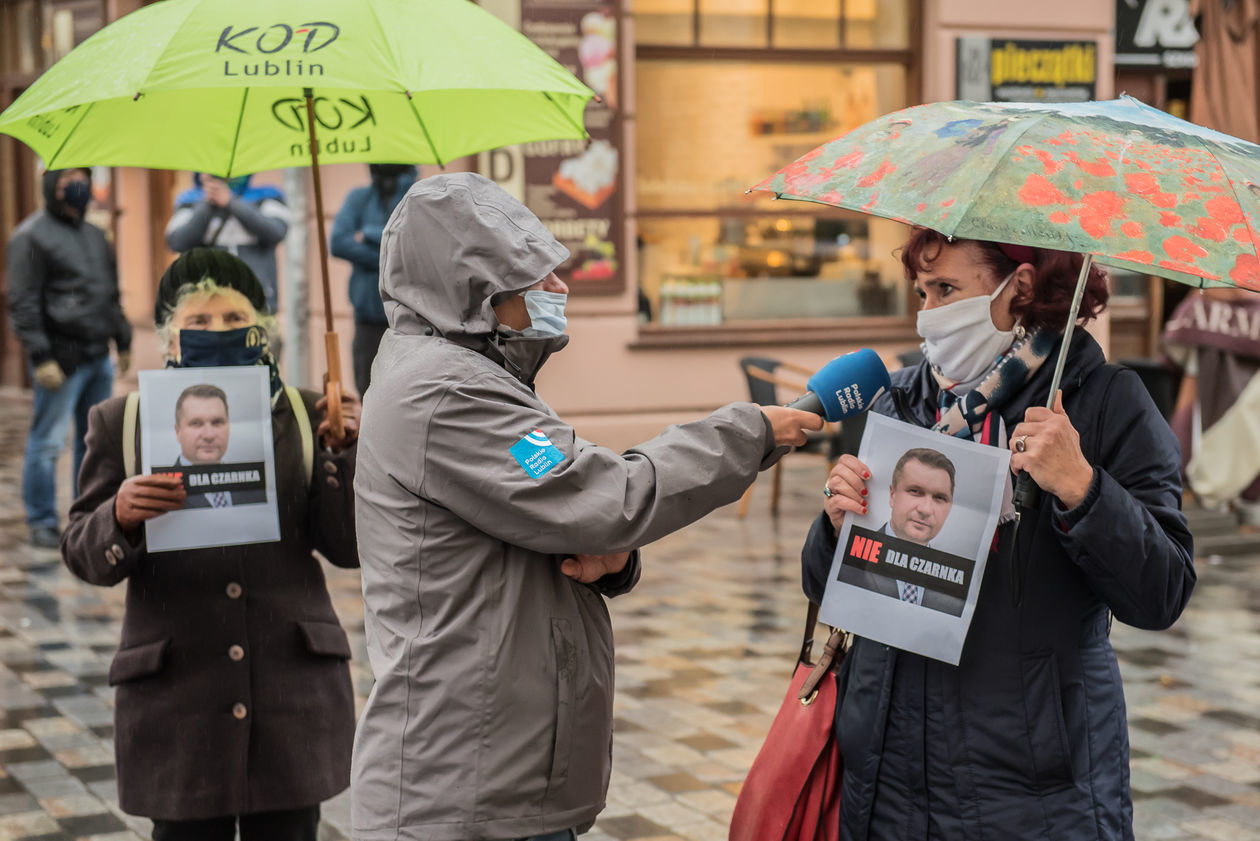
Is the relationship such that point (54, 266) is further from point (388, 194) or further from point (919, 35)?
point (919, 35)

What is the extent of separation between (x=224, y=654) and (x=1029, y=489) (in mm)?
1888

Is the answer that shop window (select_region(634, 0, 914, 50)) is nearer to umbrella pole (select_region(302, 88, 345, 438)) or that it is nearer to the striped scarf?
umbrella pole (select_region(302, 88, 345, 438))

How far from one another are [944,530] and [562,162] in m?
9.99

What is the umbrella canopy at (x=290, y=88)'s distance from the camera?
3352 mm

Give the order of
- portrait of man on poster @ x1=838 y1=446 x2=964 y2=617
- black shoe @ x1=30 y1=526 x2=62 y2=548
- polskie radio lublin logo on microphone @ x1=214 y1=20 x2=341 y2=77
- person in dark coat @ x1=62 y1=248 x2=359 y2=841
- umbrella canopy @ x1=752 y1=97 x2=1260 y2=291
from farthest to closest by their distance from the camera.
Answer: black shoe @ x1=30 y1=526 x2=62 y2=548
person in dark coat @ x1=62 y1=248 x2=359 y2=841
polskie radio lublin logo on microphone @ x1=214 y1=20 x2=341 y2=77
portrait of man on poster @ x1=838 y1=446 x2=964 y2=617
umbrella canopy @ x1=752 y1=97 x2=1260 y2=291

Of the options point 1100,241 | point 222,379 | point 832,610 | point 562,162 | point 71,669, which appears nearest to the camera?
point 1100,241

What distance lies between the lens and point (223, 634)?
3.48m

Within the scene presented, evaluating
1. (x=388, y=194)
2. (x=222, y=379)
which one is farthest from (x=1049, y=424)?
(x=388, y=194)

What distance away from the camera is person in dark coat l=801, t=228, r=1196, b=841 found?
2.57 meters

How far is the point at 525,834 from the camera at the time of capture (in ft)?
8.46

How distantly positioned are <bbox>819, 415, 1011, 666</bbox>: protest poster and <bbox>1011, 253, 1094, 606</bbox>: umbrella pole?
0.04 metres

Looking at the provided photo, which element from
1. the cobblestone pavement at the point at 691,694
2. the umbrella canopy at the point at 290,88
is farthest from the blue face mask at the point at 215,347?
the cobblestone pavement at the point at 691,694

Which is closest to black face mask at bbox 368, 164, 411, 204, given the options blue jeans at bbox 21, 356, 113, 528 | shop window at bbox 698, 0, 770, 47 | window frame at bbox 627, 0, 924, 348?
blue jeans at bbox 21, 356, 113, 528

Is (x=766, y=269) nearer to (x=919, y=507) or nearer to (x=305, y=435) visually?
(x=305, y=435)
